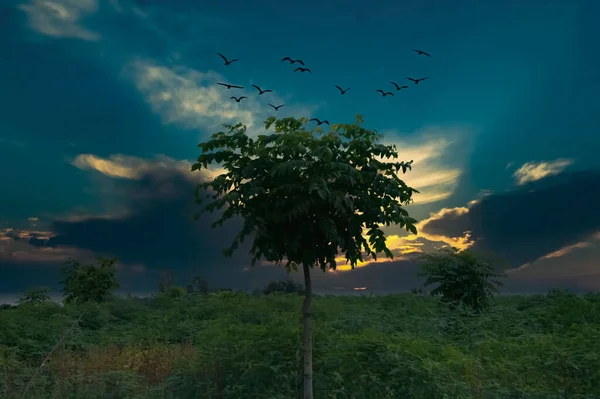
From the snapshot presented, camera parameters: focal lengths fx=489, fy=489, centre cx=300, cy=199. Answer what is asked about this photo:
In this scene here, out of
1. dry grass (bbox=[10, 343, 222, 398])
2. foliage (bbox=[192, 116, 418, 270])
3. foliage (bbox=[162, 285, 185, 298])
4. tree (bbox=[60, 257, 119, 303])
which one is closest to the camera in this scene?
foliage (bbox=[192, 116, 418, 270])

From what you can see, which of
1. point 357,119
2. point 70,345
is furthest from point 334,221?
point 70,345

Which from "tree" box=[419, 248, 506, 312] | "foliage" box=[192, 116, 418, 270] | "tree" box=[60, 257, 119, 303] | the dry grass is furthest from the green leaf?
"tree" box=[60, 257, 119, 303]

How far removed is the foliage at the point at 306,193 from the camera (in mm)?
7273

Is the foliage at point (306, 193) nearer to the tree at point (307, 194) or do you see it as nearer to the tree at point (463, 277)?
the tree at point (307, 194)

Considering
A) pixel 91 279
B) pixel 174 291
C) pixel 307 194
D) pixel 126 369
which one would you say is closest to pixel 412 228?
pixel 307 194

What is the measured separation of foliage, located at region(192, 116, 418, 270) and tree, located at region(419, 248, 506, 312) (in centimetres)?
1208

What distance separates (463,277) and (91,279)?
17476 millimetres

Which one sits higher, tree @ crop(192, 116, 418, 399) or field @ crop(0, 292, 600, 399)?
tree @ crop(192, 116, 418, 399)

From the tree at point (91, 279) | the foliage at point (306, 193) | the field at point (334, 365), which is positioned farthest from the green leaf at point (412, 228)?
the tree at point (91, 279)

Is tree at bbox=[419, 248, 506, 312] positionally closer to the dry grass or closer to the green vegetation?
the green vegetation

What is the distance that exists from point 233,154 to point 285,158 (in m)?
0.85

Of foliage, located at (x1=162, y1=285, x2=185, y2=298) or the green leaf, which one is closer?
the green leaf

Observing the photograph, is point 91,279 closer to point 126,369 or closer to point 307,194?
point 126,369

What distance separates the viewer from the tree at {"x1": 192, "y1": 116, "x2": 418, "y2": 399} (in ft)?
23.9
